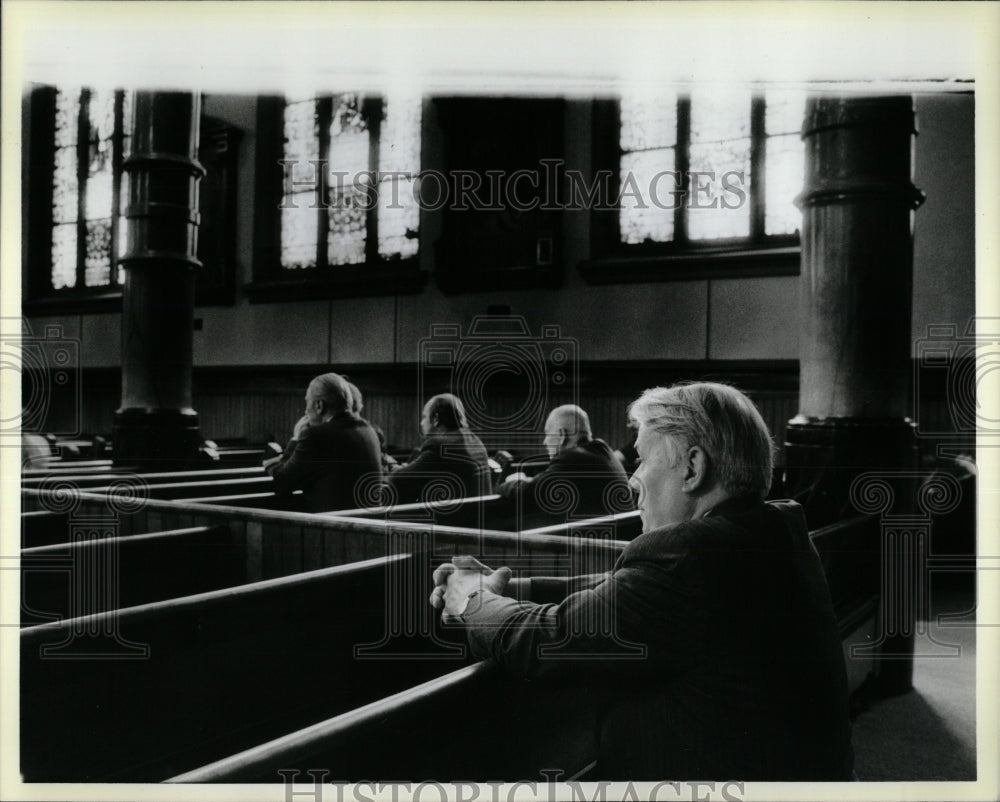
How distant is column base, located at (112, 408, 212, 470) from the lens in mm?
3424

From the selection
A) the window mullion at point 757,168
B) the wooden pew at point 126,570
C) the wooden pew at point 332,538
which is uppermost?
the window mullion at point 757,168

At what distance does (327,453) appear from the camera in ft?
10.4

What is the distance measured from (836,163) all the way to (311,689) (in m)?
2.22

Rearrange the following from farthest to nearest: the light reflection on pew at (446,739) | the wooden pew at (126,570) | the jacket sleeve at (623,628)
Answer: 1. the wooden pew at (126,570)
2. the jacket sleeve at (623,628)
3. the light reflection on pew at (446,739)

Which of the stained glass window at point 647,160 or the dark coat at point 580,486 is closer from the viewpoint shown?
the dark coat at point 580,486

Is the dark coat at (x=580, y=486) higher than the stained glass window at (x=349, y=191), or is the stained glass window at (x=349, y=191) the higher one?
the stained glass window at (x=349, y=191)

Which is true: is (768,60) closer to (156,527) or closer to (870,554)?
(870,554)

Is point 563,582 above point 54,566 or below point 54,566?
above

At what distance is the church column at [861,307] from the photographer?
2.54m

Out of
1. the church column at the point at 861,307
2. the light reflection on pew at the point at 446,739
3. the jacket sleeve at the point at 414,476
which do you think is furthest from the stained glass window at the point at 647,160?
the light reflection on pew at the point at 446,739

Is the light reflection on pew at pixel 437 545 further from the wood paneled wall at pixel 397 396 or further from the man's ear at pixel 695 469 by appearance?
the wood paneled wall at pixel 397 396

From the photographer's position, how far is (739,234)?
565 cm

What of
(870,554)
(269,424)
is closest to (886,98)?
(870,554)
